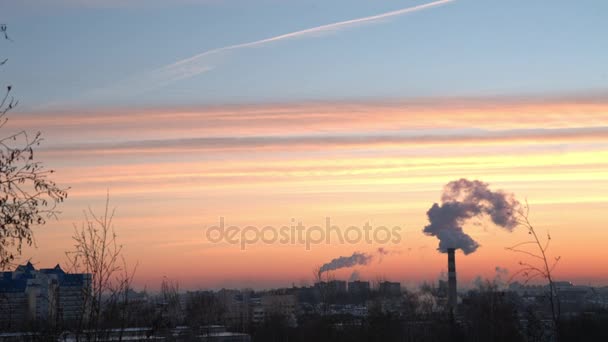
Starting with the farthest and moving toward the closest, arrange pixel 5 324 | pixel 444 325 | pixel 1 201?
1. pixel 444 325
2. pixel 5 324
3. pixel 1 201

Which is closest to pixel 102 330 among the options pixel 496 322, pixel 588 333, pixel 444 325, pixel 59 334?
pixel 59 334

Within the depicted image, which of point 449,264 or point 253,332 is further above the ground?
point 449,264

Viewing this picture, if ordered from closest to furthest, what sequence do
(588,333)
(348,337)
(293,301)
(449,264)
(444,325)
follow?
1. (588,333)
2. (348,337)
3. (444,325)
4. (449,264)
5. (293,301)

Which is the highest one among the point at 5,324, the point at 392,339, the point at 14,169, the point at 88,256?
the point at 14,169

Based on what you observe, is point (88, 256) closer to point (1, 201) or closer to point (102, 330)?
point (102, 330)

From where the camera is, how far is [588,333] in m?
33.0

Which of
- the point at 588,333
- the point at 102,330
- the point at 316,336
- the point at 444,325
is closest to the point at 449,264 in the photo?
the point at 444,325

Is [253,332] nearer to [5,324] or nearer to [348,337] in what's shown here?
[348,337]

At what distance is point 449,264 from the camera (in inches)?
2854

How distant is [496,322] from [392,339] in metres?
7.84

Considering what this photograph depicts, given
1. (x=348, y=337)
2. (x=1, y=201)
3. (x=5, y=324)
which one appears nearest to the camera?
(x=1, y=201)

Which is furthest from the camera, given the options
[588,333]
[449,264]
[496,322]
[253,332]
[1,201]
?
[449,264]

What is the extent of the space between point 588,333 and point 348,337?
16695mm

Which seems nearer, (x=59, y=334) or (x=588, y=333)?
(x=59, y=334)
